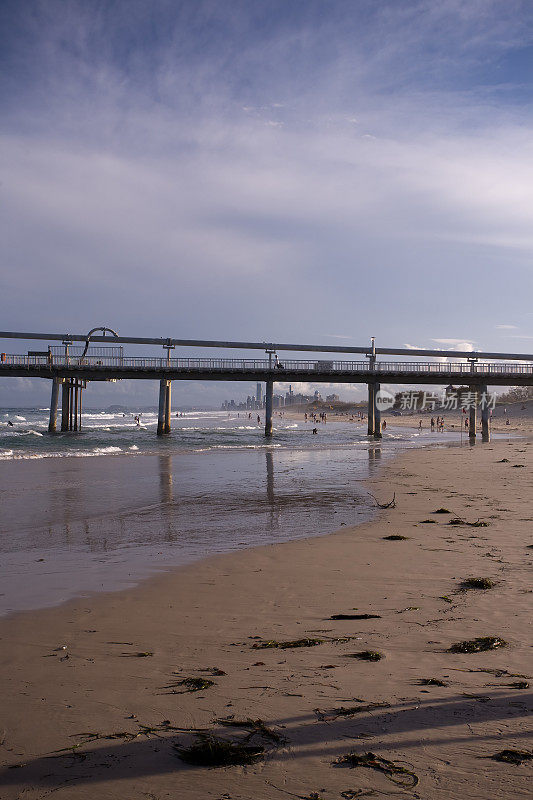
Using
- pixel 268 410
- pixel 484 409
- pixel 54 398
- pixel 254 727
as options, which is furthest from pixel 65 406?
pixel 254 727

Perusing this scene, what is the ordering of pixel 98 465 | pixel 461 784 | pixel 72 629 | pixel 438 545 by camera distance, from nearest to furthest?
pixel 461 784 → pixel 72 629 → pixel 438 545 → pixel 98 465

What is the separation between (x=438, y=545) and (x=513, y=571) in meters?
1.72

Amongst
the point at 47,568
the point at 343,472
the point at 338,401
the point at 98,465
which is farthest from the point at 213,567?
the point at 338,401

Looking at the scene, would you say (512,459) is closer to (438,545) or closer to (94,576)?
(438,545)

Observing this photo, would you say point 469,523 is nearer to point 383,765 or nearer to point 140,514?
point 140,514

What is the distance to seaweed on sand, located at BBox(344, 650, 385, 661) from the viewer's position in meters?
4.42

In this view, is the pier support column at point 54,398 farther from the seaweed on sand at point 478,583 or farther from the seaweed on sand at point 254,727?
the seaweed on sand at point 254,727

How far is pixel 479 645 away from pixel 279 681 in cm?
180

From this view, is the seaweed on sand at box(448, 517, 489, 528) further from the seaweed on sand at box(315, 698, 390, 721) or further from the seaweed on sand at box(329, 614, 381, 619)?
the seaweed on sand at box(315, 698, 390, 721)

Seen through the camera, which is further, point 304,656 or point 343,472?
point 343,472

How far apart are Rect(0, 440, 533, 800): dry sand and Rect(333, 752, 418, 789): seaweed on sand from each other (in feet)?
0.13

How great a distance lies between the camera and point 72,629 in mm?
5184

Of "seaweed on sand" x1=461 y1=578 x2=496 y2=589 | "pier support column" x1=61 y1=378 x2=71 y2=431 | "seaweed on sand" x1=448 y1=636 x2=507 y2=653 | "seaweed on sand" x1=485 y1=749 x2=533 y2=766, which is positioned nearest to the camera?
"seaweed on sand" x1=485 y1=749 x2=533 y2=766

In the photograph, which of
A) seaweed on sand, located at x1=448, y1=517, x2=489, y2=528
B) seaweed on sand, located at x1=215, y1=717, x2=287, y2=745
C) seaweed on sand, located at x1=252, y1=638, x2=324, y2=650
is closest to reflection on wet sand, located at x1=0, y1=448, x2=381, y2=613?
seaweed on sand, located at x1=448, y1=517, x2=489, y2=528
